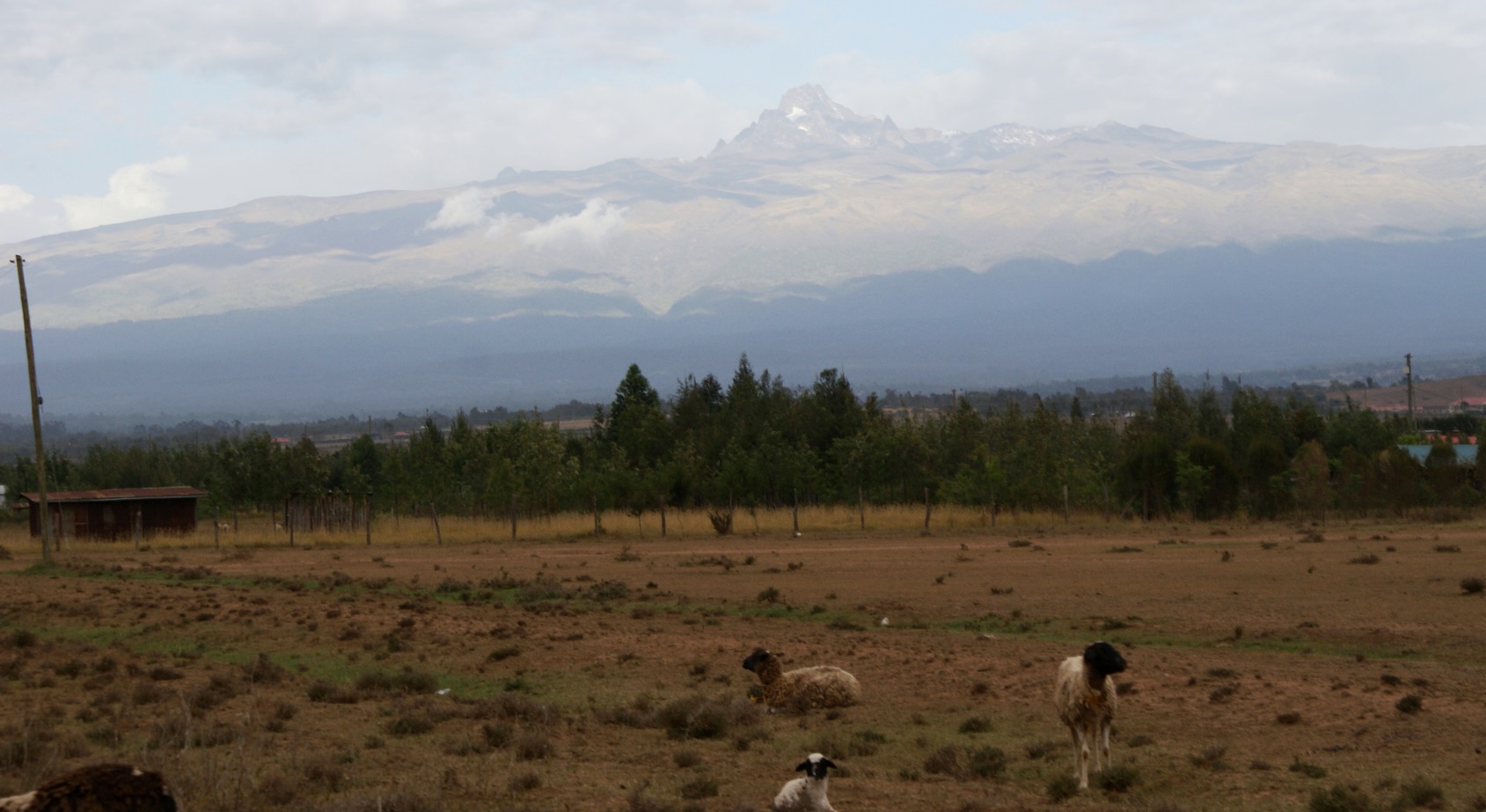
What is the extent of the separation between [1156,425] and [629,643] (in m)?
57.4

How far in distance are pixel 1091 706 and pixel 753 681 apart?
660 centimetres

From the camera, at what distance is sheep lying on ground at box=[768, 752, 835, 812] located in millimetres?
9961

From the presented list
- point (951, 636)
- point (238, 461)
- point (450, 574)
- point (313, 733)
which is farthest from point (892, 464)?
point (313, 733)

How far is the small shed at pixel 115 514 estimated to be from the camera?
56.5 metres

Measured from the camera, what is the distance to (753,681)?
17.3 meters

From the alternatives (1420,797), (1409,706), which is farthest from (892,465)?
(1420,797)

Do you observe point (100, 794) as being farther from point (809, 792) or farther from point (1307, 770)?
point (1307, 770)

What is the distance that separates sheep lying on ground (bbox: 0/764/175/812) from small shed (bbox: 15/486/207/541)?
173 feet

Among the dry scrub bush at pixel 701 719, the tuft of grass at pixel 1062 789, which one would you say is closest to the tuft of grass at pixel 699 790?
the dry scrub bush at pixel 701 719

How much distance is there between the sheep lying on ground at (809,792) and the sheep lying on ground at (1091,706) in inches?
108

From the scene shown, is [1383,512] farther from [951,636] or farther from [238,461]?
[238,461]

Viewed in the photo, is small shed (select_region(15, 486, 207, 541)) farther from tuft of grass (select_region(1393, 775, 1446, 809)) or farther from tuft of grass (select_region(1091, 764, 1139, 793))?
tuft of grass (select_region(1393, 775, 1446, 809))

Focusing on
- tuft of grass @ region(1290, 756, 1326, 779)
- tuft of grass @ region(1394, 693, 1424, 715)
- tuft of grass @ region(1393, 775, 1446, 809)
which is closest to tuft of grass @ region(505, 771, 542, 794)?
tuft of grass @ region(1290, 756, 1326, 779)

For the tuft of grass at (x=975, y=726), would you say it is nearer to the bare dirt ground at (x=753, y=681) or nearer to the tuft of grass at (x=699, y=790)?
the bare dirt ground at (x=753, y=681)
